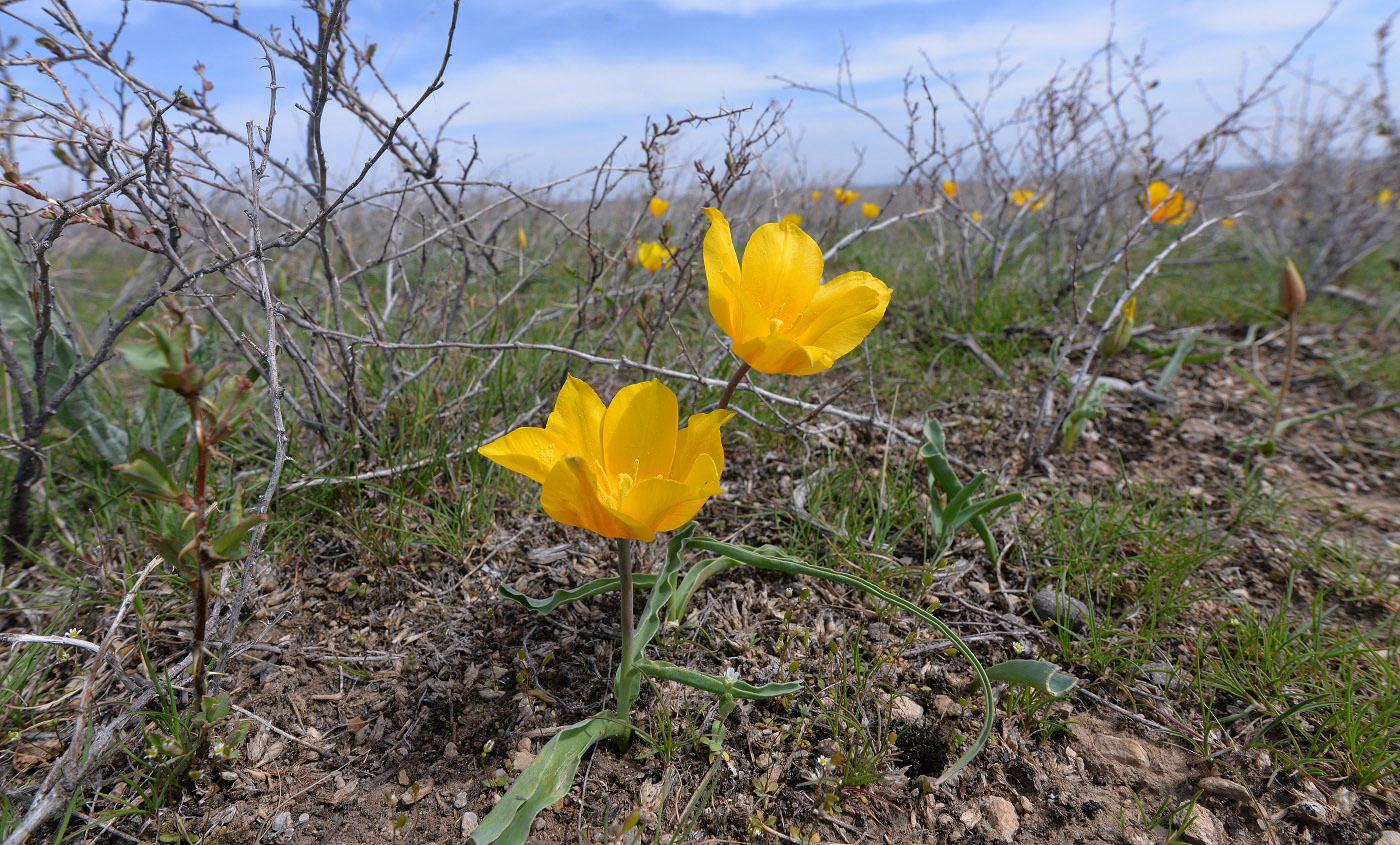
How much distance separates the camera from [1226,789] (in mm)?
1550

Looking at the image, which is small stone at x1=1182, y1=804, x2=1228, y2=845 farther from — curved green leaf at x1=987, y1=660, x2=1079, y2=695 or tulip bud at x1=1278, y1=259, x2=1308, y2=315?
tulip bud at x1=1278, y1=259, x2=1308, y2=315

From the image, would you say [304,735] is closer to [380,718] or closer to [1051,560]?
[380,718]

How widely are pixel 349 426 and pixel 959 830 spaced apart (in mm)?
2173

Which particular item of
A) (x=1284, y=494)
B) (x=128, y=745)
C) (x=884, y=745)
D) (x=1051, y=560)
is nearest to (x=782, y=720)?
(x=884, y=745)

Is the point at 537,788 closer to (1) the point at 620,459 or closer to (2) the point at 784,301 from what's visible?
(1) the point at 620,459

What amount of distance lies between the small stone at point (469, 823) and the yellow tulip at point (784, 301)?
3.69ft

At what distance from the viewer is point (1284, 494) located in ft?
8.49

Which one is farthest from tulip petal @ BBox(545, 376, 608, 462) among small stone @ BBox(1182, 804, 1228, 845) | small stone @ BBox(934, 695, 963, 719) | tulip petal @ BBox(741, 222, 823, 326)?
small stone @ BBox(1182, 804, 1228, 845)

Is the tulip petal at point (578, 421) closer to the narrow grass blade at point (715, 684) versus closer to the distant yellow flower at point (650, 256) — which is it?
the narrow grass blade at point (715, 684)

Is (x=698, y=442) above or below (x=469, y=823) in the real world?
above

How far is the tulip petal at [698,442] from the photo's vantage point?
1.25 metres

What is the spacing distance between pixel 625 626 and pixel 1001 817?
943mm

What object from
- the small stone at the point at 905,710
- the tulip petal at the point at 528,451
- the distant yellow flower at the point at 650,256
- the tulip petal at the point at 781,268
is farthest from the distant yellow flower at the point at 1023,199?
the tulip petal at the point at 528,451

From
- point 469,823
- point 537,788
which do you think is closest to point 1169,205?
point 537,788
